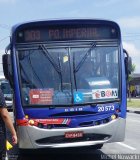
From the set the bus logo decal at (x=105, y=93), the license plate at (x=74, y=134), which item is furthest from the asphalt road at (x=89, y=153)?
the bus logo decal at (x=105, y=93)

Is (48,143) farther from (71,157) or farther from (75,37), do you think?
(75,37)

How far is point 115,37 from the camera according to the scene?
948cm

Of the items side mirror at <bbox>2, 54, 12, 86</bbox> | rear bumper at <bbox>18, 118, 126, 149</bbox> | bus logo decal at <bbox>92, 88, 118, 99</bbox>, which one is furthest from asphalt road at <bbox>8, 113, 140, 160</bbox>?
side mirror at <bbox>2, 54, 12, 86</bbox>

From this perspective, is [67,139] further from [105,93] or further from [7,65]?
[7,65]

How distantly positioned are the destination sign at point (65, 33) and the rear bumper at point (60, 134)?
1.89 m

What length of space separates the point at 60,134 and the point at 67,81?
1.13 m

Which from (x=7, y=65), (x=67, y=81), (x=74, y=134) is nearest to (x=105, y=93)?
(x=67, y=81)

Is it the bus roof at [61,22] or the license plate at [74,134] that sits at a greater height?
the bus roof at [61,22]

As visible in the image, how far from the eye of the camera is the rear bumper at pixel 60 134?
852 centimetres

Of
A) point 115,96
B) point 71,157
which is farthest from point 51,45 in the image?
point 71,157

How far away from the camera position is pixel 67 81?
896cm

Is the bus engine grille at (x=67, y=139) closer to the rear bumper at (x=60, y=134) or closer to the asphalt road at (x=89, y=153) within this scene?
the rear bumper at (x=60, y=134)

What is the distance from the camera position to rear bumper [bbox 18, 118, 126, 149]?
8523mm

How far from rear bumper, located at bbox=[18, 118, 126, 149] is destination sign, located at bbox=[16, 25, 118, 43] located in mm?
1891
